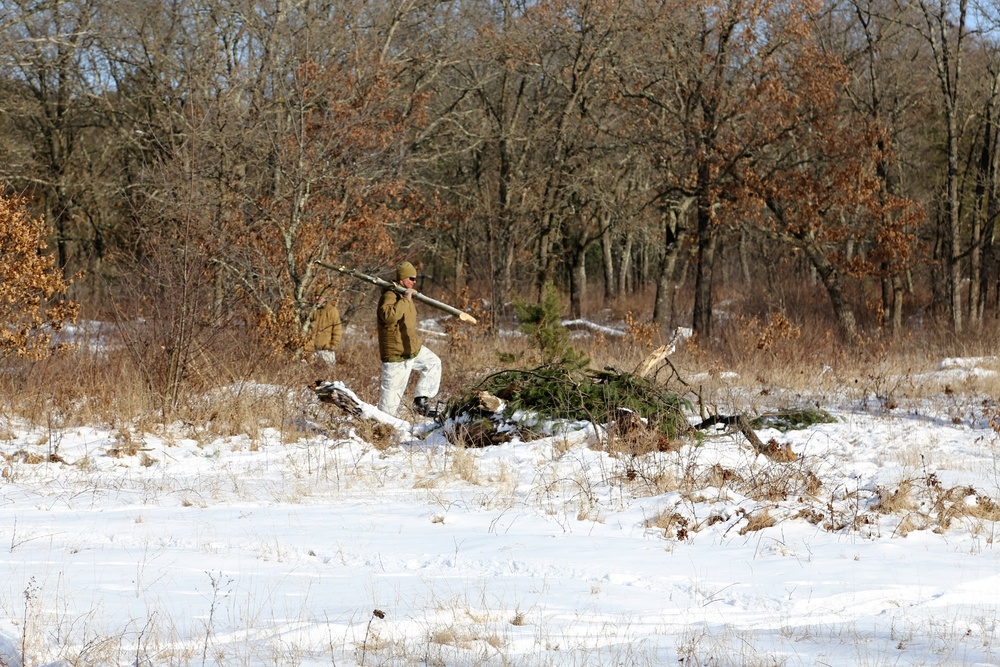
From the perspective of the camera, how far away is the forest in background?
45.8 ft

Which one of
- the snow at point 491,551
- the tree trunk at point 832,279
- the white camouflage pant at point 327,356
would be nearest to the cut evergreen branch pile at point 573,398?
the snow at point 491,551

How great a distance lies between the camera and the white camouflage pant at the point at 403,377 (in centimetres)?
1038

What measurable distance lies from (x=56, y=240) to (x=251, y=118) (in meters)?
12.0

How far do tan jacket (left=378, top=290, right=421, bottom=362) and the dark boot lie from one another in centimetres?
49

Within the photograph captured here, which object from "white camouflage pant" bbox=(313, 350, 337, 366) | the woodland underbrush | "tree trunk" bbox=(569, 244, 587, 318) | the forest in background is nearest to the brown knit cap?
the woodland underbrush

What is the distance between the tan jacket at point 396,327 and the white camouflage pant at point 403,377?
3.7 inches

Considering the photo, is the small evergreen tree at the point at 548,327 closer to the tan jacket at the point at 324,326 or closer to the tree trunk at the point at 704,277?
the tan jacket at the point at 324,326

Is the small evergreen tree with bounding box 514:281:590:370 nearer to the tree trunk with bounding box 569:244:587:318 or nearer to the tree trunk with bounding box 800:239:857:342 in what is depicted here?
the tree trunk with bounding box 800:239:857:342

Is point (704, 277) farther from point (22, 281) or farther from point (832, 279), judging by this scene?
point (22, 281)

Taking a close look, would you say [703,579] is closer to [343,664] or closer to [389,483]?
[343,664]

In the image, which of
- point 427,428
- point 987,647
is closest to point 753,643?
point 987,647

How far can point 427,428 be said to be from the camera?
32.9 ft

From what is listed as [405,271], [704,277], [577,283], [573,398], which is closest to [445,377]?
[405,271]

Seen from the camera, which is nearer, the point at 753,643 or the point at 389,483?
the point at 753,643
